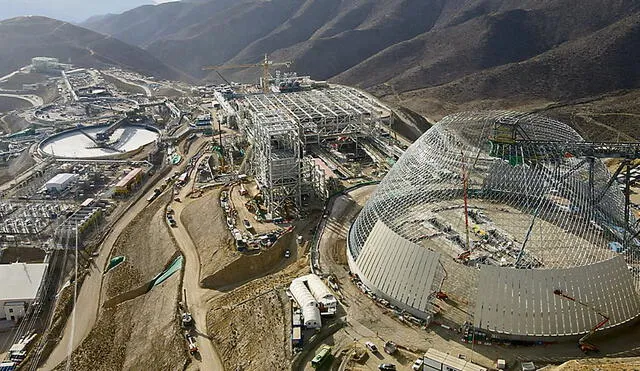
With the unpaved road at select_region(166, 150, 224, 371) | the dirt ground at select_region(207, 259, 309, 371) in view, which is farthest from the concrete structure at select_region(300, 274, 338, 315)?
the unpaved road at select_region(166, 150, 224, 371)

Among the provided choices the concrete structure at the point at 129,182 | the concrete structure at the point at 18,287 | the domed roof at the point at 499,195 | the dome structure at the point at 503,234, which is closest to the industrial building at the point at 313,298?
the dome structure at the point at 503,234

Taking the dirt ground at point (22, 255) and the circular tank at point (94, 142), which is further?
the circular tank at point (94, 142)

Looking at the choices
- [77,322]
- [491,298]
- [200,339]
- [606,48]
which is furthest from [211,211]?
[606,48]

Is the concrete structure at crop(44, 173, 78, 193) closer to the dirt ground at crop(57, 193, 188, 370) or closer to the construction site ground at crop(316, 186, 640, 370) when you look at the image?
the dirt ground at crop(57, 193, 188, 370)

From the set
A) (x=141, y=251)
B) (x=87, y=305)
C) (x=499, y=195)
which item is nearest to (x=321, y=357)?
(x=499, y=195)

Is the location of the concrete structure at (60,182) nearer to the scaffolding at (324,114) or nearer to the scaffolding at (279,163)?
the scaffolding at (324,114)

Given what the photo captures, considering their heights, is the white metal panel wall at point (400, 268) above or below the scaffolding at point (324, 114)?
below

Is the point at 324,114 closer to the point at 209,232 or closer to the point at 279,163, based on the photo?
the point at 279,163
